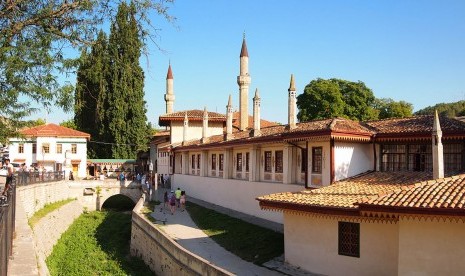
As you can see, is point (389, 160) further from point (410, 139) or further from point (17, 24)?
point (17, 24)

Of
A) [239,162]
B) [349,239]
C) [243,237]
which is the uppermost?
[239,162]

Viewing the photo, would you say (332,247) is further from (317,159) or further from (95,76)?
(95,76)

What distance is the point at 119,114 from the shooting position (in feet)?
169

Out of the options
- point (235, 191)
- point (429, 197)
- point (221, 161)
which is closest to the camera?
point (429, 197)

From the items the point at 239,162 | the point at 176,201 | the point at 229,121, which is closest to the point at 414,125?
the point at 239,162

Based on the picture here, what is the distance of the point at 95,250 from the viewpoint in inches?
1015

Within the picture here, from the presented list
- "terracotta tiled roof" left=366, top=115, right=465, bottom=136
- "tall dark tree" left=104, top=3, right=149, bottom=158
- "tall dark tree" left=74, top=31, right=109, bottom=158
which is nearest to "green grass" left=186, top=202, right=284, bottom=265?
"terracotta tiled roof" left=366, top=115, right=465, bottom=136

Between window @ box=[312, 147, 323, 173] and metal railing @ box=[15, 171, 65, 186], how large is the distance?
538 inches

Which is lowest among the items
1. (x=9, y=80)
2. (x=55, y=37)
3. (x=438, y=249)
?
(x=438, y=249)

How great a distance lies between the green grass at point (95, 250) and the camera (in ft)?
69.4

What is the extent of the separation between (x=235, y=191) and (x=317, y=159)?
927 cm

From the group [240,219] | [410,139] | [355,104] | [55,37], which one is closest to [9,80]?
[55,37]

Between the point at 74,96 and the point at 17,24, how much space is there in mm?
1327

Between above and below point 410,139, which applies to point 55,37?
above
